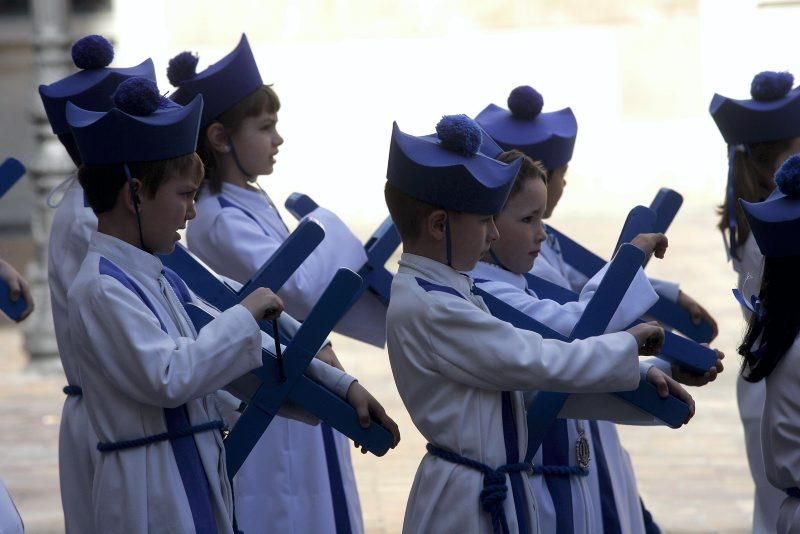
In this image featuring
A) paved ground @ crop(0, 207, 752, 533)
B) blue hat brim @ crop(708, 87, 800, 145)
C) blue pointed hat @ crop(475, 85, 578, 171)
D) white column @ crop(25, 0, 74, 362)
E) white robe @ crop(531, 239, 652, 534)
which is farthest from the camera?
white column @ crop(25, 0, 74, 362)

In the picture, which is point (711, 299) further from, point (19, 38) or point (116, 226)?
point (19, 38)

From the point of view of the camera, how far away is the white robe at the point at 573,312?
3.80 metres

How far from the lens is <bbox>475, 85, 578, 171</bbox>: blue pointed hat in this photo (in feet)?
15.4

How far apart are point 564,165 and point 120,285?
6.04ft

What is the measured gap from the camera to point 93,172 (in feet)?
11.5

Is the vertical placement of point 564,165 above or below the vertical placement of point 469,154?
below

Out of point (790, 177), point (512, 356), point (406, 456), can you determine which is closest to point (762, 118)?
point (790, 177)

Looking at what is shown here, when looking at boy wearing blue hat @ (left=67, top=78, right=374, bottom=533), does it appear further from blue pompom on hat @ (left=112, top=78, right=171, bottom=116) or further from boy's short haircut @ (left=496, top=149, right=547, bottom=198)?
boy's short haircut @ (left=496, top=149, right=547, bottom=198)

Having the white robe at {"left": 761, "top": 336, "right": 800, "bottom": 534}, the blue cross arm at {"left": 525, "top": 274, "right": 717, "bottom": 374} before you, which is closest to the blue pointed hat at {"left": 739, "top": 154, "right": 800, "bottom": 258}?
the white robe at {"left": 761, "top": 336, "right": 800, "bottom": 534}

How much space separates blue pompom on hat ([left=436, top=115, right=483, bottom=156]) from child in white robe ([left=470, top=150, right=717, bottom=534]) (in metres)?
0.30

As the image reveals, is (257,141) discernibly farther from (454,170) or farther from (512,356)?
(512,356)

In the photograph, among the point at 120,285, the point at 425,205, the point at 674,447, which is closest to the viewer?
the point at 120,285

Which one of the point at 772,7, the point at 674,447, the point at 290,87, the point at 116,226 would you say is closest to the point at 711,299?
the point at 674,447

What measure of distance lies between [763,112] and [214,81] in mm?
1778
